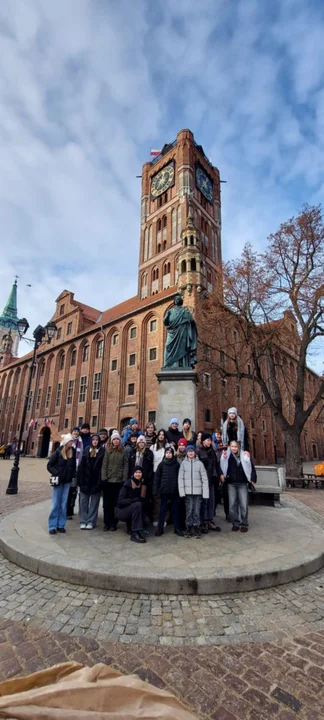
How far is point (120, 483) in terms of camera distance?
5.52 metres

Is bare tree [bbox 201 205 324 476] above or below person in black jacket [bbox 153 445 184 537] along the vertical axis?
above

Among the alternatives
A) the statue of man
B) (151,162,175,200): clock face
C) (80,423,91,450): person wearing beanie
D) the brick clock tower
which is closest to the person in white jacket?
(80,423,91,450): person wearing beanie

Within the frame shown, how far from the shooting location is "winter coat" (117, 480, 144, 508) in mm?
5117

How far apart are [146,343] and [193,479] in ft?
81.6

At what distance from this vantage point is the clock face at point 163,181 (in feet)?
128

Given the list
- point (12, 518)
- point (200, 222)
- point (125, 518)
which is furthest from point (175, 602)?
point (200, 222)

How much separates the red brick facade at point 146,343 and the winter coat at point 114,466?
18242 mm

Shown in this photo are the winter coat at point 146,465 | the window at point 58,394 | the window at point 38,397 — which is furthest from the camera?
the window at point 38,397

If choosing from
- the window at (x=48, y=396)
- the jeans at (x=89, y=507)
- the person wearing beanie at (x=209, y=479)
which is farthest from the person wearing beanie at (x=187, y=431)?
the window at (x=48, y=396)

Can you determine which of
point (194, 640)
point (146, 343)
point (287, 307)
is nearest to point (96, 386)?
point (146, 343)

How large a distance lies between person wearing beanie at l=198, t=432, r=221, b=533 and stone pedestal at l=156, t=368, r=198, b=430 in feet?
5.34

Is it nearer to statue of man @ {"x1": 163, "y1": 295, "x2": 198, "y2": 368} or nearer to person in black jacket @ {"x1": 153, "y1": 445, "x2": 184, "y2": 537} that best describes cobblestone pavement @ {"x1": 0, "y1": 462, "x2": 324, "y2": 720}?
person in black jacket @ {"x1": 153, "y1": 445, "x2": 184, "y2": 537}

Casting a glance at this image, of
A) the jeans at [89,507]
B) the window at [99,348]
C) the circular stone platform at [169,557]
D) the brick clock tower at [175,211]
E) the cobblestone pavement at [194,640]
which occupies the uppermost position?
the brick clock tower at [175,211]

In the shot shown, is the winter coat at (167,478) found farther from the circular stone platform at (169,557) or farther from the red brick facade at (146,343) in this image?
the red brick facade at (146,343)
